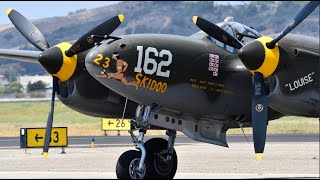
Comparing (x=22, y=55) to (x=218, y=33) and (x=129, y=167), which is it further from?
(x=218, y=33)

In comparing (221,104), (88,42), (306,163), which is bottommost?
(306,163)

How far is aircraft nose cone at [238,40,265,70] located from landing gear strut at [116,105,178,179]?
11.6ft

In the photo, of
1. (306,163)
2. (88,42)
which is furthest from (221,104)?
(306,163)

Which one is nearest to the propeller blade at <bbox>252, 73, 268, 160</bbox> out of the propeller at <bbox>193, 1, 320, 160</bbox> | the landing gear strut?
the propeller at <bbox>193, 1, 320, 160</bbox>

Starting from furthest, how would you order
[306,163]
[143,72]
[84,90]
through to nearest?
[306,163] < [84,90] < [143,72]

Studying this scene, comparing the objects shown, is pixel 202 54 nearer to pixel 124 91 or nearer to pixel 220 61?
pixel 220 61

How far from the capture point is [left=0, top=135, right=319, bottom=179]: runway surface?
3123 cm

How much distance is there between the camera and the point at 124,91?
25594 millimetres

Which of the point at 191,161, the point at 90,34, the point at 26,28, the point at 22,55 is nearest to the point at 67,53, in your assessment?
the point at 90,34

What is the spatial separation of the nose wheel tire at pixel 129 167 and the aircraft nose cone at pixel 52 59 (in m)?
3.47

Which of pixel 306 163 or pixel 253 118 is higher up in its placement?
pixel 253 118

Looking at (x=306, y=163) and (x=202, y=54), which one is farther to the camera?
(x=306, y=163)

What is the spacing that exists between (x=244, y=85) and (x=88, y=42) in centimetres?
501

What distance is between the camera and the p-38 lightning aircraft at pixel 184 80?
2508 cm
